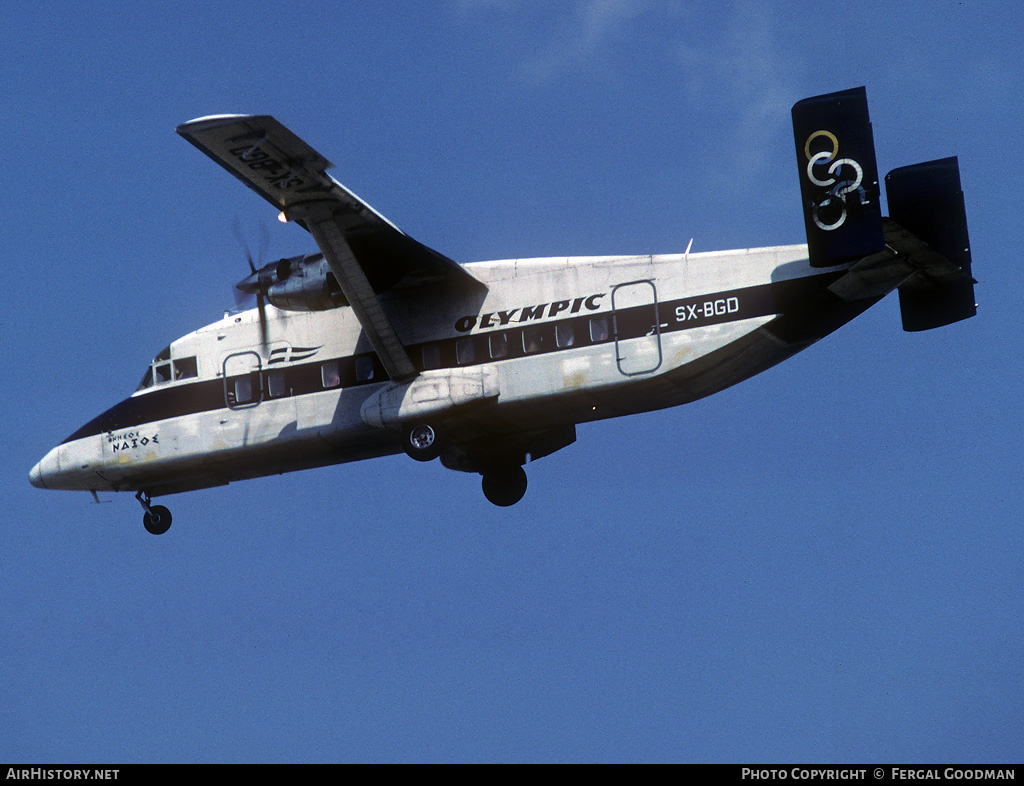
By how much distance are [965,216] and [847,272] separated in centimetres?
211

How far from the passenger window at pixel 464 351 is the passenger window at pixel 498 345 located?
0.37m

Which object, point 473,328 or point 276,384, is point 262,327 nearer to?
point 276,384

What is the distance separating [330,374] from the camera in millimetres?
29609

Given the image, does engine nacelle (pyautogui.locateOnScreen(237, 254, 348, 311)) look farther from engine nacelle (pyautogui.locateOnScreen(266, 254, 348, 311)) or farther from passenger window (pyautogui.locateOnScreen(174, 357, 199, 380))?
passenger window (pyautogui.locateOnScreen(174, 357, 199, 380))

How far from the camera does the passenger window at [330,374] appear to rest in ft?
96.9

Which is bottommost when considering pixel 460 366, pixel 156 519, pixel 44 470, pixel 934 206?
pixel 156 519

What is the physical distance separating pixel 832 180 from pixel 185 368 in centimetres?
1361

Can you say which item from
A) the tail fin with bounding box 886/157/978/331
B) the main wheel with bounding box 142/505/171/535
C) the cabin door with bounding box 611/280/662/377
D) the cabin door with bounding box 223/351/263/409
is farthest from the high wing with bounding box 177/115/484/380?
the tail fin with bounding box 886/157/978/331

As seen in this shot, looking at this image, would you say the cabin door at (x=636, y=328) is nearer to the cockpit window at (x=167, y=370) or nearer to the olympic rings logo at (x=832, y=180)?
the olympic rings logo at (x=832, y=180)

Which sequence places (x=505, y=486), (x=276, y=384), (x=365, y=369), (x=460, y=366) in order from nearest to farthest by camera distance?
(x=460, y=366)
(x=365, y=369)
(x=276, y=384)
(x=505, y=486)

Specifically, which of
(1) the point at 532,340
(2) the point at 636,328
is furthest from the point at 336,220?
(2) the point at 636,328

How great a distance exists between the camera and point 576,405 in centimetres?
2758

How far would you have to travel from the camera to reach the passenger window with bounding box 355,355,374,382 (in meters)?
29.3
